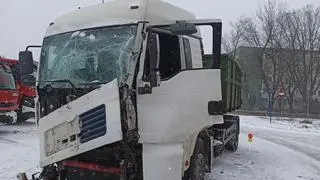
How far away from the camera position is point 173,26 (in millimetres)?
6660

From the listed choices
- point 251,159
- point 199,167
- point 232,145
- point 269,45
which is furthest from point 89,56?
point 269,45

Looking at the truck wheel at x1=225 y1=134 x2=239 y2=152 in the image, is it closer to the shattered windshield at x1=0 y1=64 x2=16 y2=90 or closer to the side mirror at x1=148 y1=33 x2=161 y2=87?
the side mirror at x1=148 y1=33 x2=161 y2=87

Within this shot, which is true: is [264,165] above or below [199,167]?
below

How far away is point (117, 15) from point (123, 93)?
1.47 metres

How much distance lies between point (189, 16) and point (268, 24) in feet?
181

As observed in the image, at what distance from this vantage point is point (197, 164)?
8062 millimetres

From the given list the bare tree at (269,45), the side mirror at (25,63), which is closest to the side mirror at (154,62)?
the side mirror at (25,63)

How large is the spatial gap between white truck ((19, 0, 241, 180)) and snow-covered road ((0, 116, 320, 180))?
313 cm

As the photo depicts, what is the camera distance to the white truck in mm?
6508

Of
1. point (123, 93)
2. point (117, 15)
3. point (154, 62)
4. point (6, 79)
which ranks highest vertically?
point (117, 15)

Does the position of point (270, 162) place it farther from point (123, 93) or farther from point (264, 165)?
point (123, 93)

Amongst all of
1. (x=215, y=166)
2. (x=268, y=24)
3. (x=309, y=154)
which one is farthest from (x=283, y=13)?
(x=215, y=166)

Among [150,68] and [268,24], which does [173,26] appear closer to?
[150,68]

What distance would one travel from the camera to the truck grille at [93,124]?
6.38m
